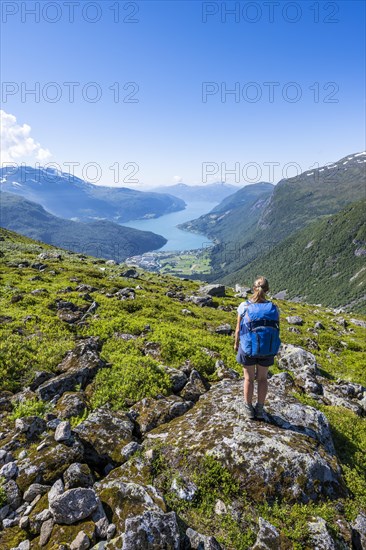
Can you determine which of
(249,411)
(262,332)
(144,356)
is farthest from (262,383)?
(144,356)

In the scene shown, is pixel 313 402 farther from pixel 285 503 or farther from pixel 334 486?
pixel 285 503

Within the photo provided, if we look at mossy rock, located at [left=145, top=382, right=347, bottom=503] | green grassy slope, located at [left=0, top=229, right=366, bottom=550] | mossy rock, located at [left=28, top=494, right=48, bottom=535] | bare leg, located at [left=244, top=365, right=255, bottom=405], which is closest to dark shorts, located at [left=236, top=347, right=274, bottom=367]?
bare leg, located at [left=244, top=365, right=255, bottom=405]

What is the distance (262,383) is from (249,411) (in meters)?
0.89

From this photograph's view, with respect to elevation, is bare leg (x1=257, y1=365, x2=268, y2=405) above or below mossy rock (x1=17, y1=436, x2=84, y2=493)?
above

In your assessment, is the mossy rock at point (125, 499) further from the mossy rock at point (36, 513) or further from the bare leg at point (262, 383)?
the bare leg at point (262, 383)

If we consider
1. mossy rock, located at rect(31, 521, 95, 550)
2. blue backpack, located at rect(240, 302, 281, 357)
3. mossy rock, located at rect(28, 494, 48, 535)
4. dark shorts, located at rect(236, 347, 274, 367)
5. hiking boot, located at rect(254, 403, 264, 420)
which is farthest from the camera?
hiking boot, located at rect(254, 403, 264, 420)

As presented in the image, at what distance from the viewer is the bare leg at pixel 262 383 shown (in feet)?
30.3

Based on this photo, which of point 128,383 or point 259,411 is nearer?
point 259,411

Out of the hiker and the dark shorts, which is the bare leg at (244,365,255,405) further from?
the dark shorts

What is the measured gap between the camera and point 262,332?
898 cm

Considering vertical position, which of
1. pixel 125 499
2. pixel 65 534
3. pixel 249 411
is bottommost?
pixel 65 534

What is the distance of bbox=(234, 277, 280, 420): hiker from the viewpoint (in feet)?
29.5

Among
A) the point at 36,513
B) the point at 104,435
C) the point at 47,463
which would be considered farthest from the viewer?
the point at 104,435

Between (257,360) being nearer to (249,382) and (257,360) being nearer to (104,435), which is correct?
(249,382)
